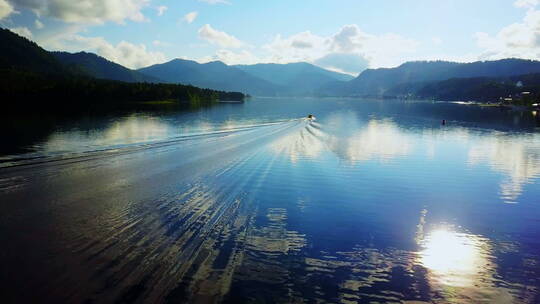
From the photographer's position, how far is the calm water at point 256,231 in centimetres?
1003

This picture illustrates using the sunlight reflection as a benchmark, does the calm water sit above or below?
above

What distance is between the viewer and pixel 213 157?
2945 centimetres

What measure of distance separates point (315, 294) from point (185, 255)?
4.34m

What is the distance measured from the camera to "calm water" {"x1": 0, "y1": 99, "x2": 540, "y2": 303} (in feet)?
32.9

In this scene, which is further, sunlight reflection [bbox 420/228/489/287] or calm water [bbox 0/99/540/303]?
sunlight reflection [bbox 420/228/489/287]

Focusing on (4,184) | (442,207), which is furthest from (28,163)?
(442,207)

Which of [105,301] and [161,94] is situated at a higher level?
[161,94]

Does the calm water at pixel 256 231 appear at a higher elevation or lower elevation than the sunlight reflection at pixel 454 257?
higher

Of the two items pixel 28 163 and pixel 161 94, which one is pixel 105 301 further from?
pixel 161 94

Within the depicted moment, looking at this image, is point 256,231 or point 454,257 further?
point 256,231

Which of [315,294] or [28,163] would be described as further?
[28,163]

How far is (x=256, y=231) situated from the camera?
14078mm

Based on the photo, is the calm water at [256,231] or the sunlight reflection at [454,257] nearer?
the calm water at [256,231]

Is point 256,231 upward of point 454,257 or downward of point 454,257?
upward
